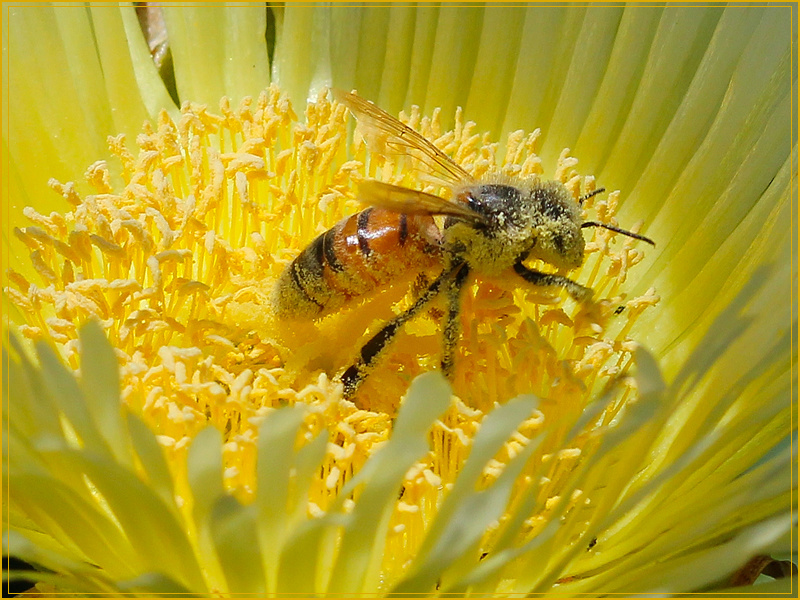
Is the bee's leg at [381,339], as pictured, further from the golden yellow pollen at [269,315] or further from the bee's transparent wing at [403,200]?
the bee's transparent wing at [403,200]

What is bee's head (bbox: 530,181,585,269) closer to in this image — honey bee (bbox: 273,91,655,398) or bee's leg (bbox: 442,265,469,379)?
honey bee (bbox: 273,91,655,398)

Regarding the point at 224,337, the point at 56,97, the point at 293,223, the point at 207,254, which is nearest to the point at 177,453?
the point at 224,337

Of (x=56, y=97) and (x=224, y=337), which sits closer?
(x=224, y=337)

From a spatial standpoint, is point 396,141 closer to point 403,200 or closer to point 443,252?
point 443,252

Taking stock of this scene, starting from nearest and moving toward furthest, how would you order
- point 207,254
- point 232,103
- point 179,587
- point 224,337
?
point 179,587 < point 224,337 < point 207,254 < point 232,103

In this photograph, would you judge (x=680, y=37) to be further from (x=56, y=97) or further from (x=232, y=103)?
(x=56, y=97)

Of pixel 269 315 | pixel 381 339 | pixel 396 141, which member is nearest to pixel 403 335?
pixel 381 339

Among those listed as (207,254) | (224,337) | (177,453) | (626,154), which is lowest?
(177,453)
